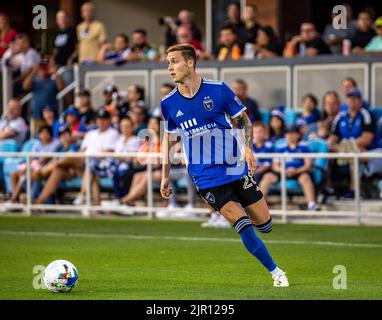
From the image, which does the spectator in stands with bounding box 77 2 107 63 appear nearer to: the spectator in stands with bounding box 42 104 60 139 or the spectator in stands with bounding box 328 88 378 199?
the spectator in stands with bounding box 42 104 60 139

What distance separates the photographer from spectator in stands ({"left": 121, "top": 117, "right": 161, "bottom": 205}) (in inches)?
724

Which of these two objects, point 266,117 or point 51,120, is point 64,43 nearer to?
point 51,120

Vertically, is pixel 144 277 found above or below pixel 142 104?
below

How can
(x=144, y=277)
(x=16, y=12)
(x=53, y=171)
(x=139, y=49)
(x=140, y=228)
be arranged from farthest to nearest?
(x=16, y=12) → (x=139, y=49) → (x=53, y=171) → (x=140, y=228) → (x=144, y=277)

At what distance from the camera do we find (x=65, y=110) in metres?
22.1

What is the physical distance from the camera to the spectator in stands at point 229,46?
20.4 metres

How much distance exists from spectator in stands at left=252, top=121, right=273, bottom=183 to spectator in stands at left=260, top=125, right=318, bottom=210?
101mm

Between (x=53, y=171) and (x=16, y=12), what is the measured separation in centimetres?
1126

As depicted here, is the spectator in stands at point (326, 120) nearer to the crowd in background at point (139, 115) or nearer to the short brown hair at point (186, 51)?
the crowd in background at point (139, 115)

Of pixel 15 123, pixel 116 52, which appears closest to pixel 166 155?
pixel 15 123

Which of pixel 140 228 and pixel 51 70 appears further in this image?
pixel 51 70

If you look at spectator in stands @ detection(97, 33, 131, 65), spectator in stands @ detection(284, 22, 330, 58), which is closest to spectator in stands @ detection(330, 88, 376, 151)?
spectator in stands @ detection(284, 22, 330, 58)
